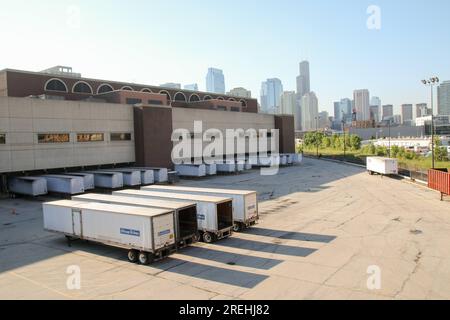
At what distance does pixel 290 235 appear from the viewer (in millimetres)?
21562

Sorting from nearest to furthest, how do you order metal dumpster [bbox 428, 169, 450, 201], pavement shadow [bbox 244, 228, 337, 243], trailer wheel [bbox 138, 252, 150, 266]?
1. trailer wheel [bbox 138, 252, 150, 266]
2. pavement shadow [bbox 244, 228, 337, 243]
3. metal dumpster [bbox 428, 169, 450, 201]

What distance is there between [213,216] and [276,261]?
4620mm

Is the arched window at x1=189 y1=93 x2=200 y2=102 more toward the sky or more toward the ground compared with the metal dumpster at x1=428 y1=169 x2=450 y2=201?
more toward the sky

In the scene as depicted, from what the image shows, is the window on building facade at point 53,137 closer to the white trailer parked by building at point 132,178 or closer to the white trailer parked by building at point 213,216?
the white trailer parked by building at point 132,178

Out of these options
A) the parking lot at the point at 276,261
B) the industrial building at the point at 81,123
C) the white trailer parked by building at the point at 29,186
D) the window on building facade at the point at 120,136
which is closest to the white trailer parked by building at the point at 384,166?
the parking lot at the point at 276,261

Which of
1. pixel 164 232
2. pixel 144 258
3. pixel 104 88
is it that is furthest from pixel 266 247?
pixel 104 88

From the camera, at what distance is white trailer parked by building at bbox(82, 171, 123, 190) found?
132 feet

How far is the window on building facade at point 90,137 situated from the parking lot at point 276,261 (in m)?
17.3

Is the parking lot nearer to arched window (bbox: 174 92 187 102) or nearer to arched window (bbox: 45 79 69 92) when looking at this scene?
arched window (bbox: 45 79 69 92)

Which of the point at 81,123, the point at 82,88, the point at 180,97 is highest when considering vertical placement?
the point at 180,97

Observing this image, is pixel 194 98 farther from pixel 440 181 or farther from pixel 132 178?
pixel 440 181

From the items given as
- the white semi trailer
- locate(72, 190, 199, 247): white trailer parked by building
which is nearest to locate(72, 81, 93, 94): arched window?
locate(72, 190, 199, 247): white trailer parked by building

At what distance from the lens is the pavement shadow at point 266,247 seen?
18.4 m

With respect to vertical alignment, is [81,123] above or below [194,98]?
below
